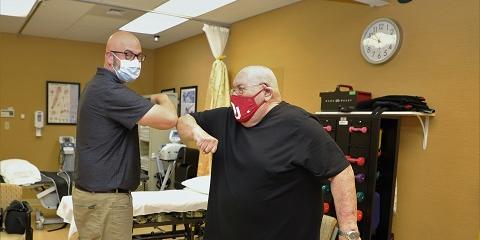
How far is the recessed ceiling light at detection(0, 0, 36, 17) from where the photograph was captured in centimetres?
470

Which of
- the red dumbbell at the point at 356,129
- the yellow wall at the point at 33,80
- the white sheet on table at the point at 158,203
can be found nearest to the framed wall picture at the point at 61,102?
the yellow wall at the point at 33,80

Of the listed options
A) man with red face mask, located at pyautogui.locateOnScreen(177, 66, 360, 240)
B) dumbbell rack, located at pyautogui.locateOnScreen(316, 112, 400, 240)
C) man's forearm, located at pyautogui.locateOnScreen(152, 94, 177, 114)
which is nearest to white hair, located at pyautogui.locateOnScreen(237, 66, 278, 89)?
man with red face mask, located at pyautogui.locateOnScreen(177, 66, 360, 240)

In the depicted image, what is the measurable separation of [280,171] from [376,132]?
156cm

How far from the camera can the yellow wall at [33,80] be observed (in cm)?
657

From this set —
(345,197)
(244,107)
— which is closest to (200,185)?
(244,107)

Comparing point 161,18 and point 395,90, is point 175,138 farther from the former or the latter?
point 395,90

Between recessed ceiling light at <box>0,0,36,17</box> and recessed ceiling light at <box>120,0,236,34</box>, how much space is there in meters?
1.21

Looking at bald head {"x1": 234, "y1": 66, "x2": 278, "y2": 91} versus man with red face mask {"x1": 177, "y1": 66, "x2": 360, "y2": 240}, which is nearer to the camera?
man with red face mask {"x1": 177, "y1": 66, "x2": 360, "y2": 240}

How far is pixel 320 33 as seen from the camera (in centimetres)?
397

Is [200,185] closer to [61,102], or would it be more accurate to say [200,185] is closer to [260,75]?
[260,75]

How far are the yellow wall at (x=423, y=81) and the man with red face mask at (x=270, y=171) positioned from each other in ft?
5.46

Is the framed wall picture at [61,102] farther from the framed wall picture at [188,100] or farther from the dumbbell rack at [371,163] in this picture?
the dumbbell rack at [371,163]

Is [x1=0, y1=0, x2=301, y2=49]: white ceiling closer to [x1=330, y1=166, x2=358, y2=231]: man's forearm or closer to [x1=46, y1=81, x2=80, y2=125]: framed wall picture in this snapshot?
[x1=46, y1=81, x2=80, y2=125]: framed wall picture

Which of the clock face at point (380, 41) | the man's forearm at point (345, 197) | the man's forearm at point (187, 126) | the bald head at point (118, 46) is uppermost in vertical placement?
the clock face at point (380, 41)
